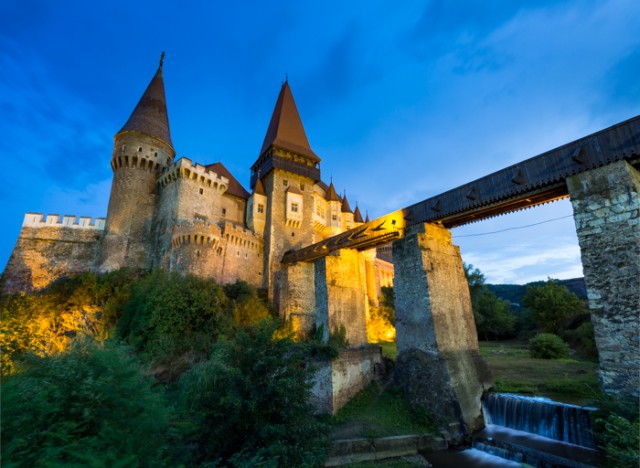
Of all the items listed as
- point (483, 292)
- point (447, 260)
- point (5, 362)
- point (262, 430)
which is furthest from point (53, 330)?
point (483, 292)

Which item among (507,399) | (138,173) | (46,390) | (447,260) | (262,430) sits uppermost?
(138,173)

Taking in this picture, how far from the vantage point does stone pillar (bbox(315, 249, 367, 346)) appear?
16.2m

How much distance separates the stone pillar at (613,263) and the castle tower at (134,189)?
89.6 ft

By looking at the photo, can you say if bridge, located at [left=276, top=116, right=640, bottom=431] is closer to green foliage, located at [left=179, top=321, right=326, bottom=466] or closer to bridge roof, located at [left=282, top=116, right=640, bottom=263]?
bridge roof, located at [left=282, top=116, right=640, bottom=263]

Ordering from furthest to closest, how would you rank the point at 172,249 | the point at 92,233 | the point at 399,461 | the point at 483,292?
the point at 483,292 < the point at 92,233 < the point at 172,249 < the point at 399,461

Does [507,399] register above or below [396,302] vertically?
below

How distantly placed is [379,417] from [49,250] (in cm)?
2677

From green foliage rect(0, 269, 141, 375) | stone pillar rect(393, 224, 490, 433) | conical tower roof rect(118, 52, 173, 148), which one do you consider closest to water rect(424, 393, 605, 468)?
stone pillar rect(393, 224, 490, 433)

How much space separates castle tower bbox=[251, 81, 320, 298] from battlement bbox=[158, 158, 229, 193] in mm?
4799

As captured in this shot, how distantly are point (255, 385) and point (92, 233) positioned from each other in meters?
25.6

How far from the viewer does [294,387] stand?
6934 mm

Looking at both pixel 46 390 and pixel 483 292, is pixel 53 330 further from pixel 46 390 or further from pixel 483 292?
pixel 483 292

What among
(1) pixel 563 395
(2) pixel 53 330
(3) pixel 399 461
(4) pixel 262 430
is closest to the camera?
(4) pixel 262 430

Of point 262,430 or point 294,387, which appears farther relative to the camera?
point 294,387
